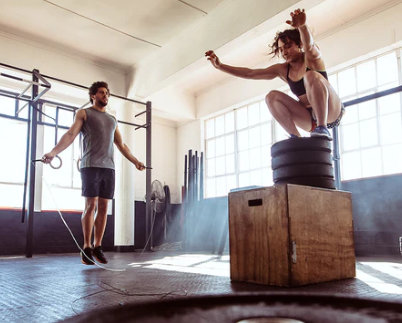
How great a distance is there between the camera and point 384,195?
475cm

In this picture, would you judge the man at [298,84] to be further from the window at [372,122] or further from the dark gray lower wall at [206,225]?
the window at [372,122]

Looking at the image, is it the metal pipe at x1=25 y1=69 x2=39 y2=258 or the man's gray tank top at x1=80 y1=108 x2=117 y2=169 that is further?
the metal pipe at x1=25 y1=69 x2=39 y2=258

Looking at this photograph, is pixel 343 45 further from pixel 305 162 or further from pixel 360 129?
pixel 305 162

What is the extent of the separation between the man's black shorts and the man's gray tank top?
43 mm

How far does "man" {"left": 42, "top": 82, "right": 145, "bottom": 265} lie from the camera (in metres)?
3.03

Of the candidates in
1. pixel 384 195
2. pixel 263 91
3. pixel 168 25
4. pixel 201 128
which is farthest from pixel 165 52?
pixel 384 195

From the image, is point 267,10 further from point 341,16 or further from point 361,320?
point 361,320

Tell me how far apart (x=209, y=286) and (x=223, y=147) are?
19.7 feet

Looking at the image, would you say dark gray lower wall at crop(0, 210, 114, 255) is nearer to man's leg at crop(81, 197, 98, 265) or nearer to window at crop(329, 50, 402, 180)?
man's leg at crop(81, 197, 98, 265)

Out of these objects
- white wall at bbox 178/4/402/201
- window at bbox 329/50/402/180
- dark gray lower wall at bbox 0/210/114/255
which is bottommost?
dark gray lower wall at bbox 0/210/114/255

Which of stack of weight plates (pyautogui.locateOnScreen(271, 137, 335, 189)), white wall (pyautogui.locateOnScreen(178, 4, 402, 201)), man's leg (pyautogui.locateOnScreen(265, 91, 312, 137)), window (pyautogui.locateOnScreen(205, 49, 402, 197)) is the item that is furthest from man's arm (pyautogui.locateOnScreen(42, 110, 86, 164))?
white wall (pyautogui.locateOnScreen(178, 4, 402, 201))

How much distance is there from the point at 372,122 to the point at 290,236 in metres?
4.30

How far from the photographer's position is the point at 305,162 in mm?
2033

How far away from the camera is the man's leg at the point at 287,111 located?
2.49 m
